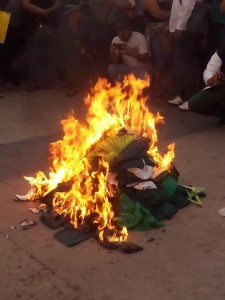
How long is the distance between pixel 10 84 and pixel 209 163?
423 cm

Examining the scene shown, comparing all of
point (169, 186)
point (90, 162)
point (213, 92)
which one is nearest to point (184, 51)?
point (213, 92)

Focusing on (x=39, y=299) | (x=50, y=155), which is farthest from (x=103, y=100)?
(x=39, y=299)

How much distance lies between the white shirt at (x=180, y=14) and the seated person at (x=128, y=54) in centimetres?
45

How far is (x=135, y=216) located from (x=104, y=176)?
38cm

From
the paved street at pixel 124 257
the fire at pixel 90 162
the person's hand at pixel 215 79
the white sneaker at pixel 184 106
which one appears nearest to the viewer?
the paved street at pixel 124 257

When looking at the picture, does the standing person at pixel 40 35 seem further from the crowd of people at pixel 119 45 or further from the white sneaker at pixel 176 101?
the white sneaker at pixel 176 101

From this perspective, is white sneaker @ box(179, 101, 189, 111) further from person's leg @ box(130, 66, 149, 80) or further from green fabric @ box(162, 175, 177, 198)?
green fabric @ box(162, 175, 177, 198)

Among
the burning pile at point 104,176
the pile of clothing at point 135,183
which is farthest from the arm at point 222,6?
the pile of clothing at point 135,183

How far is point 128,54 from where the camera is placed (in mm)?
7246

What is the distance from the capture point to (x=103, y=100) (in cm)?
466

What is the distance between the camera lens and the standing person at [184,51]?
22.9ft

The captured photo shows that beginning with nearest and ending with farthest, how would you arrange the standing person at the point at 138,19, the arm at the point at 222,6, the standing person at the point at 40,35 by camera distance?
the arm at the point at 222,6
the standing person at the point at 138,19
the standing person at the point at 40,35

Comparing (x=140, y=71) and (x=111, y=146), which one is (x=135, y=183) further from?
(x=140, y=71)

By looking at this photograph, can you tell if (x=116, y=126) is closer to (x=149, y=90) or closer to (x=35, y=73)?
(x=149, y=90)
